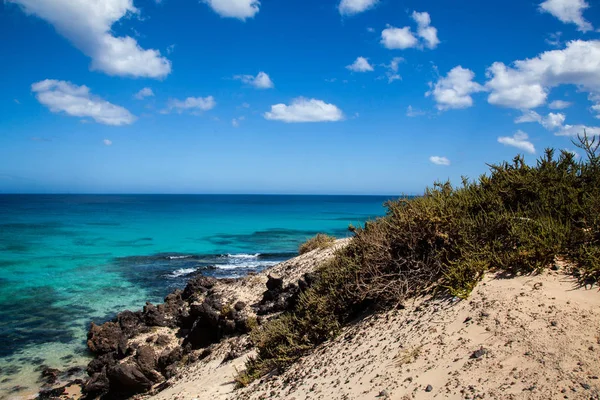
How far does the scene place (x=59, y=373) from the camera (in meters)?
12.6

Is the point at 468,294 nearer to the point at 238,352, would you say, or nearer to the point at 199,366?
the point at 238,352

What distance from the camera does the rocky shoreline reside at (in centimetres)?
1092

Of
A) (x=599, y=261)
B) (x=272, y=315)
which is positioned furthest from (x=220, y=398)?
(x=599, y=261)

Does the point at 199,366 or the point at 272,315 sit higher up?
the point at 272,315

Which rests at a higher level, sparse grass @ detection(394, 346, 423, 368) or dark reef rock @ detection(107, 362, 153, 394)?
sparse grass @ detection(394, 346, 423, 368)

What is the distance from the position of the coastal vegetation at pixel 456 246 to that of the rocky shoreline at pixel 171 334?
2780 millimetres

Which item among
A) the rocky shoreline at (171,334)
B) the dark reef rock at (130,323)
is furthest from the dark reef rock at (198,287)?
the dark reef rock at (130,323)

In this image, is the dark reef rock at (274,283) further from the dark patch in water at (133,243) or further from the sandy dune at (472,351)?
the dark patch in water at (133,243)

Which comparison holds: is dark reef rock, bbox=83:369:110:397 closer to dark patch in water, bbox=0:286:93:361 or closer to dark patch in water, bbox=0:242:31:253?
dark patch in water, bbox=0:286:93:361

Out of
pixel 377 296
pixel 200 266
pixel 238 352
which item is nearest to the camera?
pixel 377 296

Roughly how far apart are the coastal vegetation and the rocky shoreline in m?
2.78

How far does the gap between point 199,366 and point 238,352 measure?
149 cm

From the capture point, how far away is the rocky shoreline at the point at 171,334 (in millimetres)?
10922

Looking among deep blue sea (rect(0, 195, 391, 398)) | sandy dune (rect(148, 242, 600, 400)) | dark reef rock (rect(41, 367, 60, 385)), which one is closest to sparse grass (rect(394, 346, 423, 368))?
sandy dune (rect(148, 242, 600, 400))
